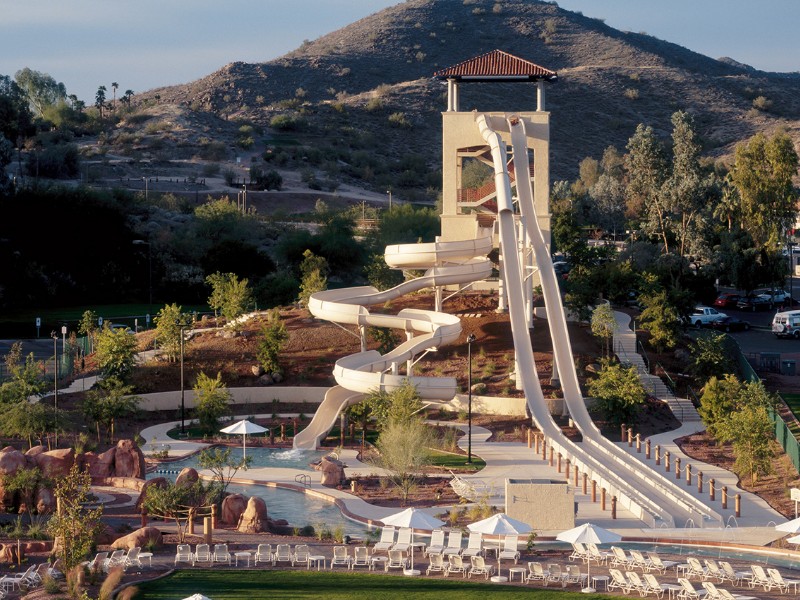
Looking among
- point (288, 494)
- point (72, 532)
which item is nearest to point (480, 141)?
point (288, 494)

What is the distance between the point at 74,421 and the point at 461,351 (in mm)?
16230

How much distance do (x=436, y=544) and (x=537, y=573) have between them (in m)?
3.09

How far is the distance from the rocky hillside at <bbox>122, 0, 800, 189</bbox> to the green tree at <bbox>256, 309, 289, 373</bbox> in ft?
276

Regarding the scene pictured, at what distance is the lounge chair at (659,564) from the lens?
2925 cm

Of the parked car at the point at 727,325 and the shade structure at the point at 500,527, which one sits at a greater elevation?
the shade structure at the point at 500,527

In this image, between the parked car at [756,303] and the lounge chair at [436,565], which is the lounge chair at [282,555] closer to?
the lounge chair at [436,565]


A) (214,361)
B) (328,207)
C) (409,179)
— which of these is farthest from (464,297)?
(409,179)

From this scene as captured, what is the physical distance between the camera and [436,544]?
1227 inches

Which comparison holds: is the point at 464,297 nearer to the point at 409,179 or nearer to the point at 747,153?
the point at 747,153

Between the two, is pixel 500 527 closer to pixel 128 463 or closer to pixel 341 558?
pixel 341 558

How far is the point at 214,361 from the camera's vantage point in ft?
185

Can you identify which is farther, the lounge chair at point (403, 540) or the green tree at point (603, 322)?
the green tree at point (603, 322)

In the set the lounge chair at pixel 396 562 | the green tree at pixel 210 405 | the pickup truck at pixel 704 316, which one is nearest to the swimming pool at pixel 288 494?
the green tree at pixel 210 405

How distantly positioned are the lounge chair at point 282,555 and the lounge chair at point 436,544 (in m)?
3.06
